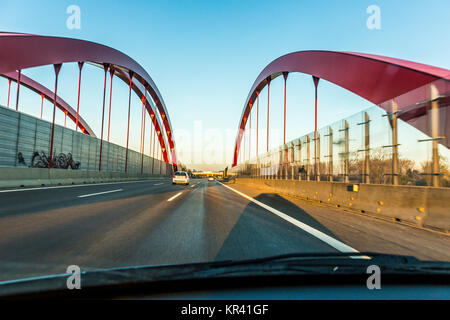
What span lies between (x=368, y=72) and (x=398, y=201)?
1176 centimetres

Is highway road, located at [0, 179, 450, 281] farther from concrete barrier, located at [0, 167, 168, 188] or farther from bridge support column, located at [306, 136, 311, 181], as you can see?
concrete barrier, located at [0, 167, 168, 188]

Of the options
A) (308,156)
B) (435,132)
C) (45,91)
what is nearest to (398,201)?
(435,132)

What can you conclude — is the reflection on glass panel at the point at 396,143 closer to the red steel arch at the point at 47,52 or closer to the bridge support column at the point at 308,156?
the bridge support column at the point at 308,156

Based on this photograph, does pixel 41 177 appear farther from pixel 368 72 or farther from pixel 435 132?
pixel 368 72

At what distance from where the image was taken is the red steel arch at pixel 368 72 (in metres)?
12.3

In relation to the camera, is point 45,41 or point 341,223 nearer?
point 341,223

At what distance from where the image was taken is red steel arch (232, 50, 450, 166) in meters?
12.3

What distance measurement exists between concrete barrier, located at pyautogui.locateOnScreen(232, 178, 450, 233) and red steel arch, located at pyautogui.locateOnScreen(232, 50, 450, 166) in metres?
6.31

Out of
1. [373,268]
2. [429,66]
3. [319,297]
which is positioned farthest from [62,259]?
[429,66]

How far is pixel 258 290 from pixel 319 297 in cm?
35

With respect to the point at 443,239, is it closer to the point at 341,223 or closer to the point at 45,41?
the point at 341,223

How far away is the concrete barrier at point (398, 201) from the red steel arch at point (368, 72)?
6312 mm

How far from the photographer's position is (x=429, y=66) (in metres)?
12.9
